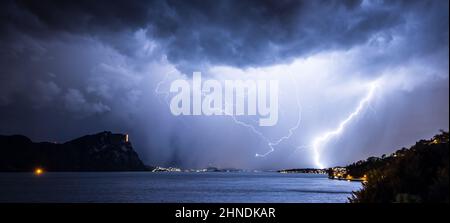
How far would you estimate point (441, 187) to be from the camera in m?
18.2
